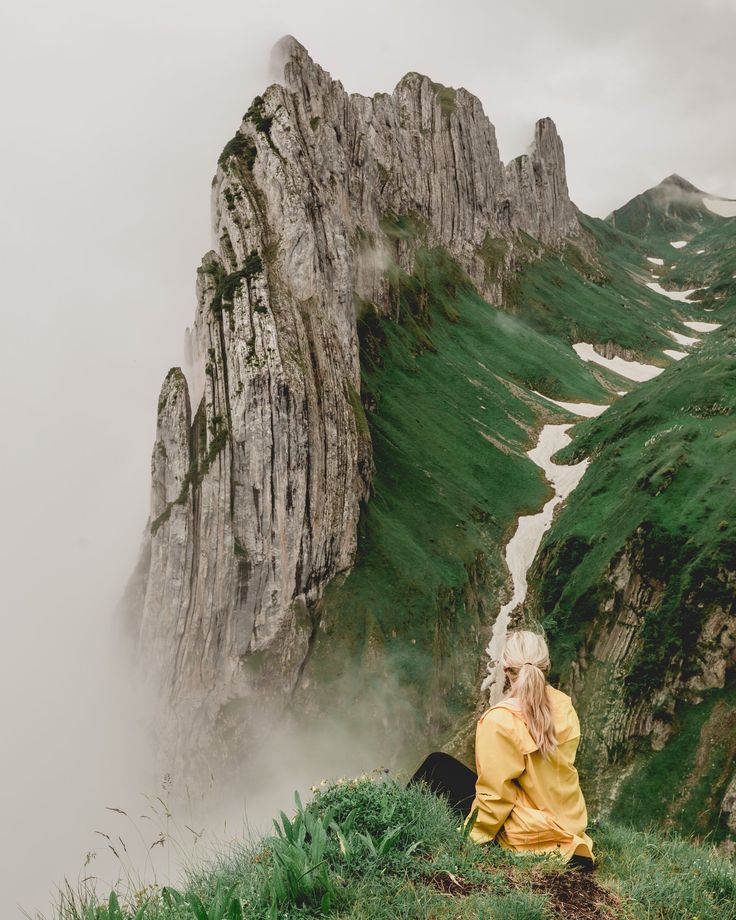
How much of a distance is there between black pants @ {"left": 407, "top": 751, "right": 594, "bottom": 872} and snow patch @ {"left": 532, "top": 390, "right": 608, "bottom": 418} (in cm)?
10555

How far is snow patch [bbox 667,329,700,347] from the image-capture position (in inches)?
7047

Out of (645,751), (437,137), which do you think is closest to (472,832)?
(645,751)

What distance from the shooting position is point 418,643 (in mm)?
53000

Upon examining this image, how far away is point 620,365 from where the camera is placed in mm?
148125

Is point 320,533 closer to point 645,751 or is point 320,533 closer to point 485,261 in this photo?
point 645,751

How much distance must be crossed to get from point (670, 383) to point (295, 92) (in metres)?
58.8

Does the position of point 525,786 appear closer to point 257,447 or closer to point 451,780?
point 451,780

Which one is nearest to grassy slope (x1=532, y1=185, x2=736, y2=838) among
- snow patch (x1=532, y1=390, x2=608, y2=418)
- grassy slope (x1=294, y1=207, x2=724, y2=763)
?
grassy slope (x1=294, y1=207, x2=724, y2=763)

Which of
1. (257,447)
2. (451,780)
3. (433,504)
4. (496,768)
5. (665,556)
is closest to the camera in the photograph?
(496,768)

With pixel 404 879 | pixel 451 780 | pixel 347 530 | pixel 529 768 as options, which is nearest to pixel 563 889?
pixel 529 768

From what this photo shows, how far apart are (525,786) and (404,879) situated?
5.65ft

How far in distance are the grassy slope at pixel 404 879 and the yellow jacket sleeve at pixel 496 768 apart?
16.0 inches

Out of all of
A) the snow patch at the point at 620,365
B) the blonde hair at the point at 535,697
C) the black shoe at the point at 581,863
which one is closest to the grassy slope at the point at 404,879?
the black shoe at the point at 581,863

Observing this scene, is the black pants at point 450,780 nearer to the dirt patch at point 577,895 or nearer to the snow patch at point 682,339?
the dirt patch at point 577,895
